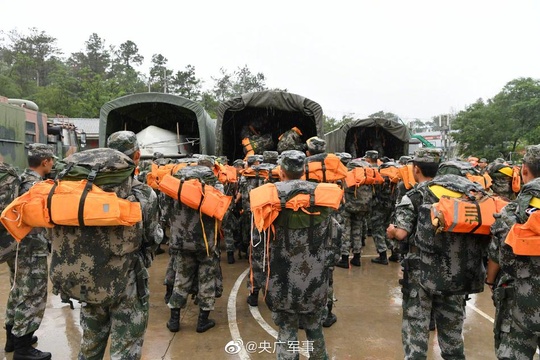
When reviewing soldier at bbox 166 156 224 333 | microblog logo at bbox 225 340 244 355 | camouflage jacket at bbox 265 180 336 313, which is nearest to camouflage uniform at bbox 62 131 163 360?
camouflage jacket at bbox 265 180 336 313

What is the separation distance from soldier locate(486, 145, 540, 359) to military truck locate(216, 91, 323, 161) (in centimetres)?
508

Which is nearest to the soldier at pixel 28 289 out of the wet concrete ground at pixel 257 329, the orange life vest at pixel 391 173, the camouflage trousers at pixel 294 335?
the wet concrete ground at pixel 257 329

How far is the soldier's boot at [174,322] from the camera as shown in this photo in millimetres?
3883

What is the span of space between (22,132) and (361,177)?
22.2 feet

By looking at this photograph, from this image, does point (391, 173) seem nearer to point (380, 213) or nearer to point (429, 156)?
point (380, 213)

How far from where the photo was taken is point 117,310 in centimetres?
238

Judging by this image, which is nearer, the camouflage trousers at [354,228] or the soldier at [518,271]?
the soldier at [518,271]

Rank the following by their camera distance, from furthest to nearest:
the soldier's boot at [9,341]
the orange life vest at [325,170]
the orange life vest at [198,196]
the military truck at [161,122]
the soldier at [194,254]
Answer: the military truck at [161,122] → the orange life vest at [325,170] → the soldier at [194,254] → the orange life vest at [198,196] → the soldier's boot at [9,341]

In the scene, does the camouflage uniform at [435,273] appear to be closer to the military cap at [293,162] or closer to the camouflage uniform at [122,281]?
the military cap at [293,162]

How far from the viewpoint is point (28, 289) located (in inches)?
129

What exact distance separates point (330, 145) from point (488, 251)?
30.6 ft

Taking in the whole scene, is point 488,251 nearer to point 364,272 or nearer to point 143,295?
point 143,295

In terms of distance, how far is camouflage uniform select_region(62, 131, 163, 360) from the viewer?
2.23 meters

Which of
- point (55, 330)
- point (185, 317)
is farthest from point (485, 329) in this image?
point (55, 330)
